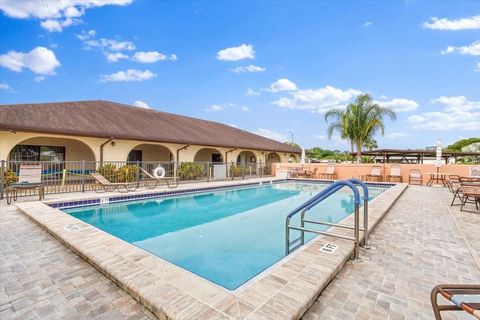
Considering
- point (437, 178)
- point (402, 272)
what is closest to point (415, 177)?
point (437, 178)

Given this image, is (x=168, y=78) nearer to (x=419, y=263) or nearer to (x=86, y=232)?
(x=86, y=232)

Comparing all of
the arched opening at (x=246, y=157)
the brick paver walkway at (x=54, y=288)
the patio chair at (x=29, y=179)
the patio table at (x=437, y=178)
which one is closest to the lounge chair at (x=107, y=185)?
the patio chair at (x=29, y=179)

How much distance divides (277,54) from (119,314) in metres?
22.8

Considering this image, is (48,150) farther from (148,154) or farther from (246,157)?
(246,157)

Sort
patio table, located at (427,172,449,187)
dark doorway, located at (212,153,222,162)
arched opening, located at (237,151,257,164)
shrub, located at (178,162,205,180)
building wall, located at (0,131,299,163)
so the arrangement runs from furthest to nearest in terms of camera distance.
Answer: arched opening, located at (237,151,257,164) → dark doorway, located at (212,153,222,162) → shrub, located at (178,162,205,180) → patio table, located at (427,172,449,187) → building wall, located at (0,131,299,163)

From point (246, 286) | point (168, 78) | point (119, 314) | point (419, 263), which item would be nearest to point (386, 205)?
point (419, 263)

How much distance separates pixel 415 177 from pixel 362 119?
27.5ft

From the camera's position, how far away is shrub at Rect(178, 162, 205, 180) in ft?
49.4

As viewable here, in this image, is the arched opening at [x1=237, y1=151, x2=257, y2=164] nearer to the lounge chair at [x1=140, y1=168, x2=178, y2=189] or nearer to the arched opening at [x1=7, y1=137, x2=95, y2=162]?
the lounge chair at [x1=140, y1=168, x2=178, y2=189]

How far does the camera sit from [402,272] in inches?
130

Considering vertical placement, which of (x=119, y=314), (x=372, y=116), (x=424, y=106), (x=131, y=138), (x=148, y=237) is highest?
(x=424, y=106)

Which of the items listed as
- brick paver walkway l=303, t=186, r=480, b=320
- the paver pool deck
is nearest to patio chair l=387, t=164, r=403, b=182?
brick paver walkway l=303, t=186, r=480, b=320

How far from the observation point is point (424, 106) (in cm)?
2750

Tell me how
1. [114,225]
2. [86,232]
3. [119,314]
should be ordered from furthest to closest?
[114,225], [86,232], [119,314]
